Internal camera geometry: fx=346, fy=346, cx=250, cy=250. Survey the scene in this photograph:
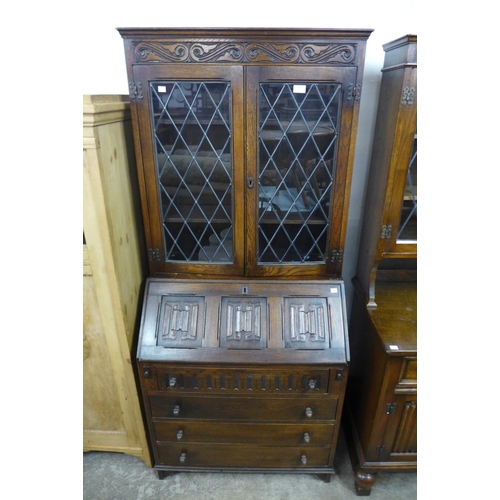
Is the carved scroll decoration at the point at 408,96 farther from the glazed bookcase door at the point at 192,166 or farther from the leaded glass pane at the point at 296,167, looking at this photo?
the glazed bookcase door at the point at 192,166

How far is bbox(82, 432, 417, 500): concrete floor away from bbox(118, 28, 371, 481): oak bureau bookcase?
0.09 meters

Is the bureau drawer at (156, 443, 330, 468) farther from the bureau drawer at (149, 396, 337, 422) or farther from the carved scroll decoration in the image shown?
the carved scroll decoration

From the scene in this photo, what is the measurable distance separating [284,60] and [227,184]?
450 millimetres

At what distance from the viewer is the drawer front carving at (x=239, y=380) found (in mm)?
1309

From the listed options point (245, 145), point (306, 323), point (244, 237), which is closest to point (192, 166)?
point (245, 145)

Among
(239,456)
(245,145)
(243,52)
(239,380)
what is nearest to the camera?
(243,52)

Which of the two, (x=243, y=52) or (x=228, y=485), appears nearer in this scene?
(x=243, y=52)

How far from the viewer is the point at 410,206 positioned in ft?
4.21

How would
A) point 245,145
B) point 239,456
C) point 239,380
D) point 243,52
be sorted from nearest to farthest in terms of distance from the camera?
point 243,52
point 245,145
point 239,380
point 239,456

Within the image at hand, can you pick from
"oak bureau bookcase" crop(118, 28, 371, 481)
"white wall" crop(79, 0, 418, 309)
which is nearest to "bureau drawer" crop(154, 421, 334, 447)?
"oak bureau bookcase" crop(118, 28, 371, 481)

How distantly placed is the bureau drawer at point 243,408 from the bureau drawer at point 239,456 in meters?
0.17

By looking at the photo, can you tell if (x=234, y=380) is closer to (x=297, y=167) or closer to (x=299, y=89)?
(x=297, y=167)

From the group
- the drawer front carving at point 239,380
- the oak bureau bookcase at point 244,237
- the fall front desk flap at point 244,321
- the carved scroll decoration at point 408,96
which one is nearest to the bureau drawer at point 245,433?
the oak bureau bookcase at point 244,237

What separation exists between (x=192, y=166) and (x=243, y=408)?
0.96m
